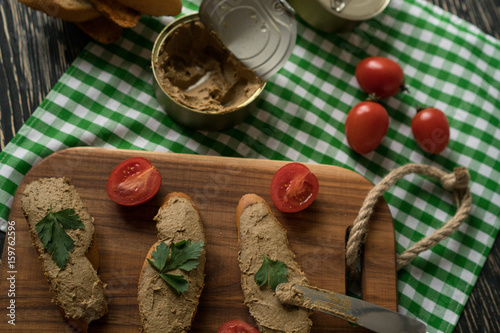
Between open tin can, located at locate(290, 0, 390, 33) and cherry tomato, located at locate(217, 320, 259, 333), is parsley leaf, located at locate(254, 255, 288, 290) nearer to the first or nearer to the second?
cherry tomato, located at locate(217, 320, 259, 333)

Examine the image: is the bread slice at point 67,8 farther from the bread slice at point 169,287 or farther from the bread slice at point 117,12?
the bread slice at point 169,287

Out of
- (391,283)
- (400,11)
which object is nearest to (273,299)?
(391,283)

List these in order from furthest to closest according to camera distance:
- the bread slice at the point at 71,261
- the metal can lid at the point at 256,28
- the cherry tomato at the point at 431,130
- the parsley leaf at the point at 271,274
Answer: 1. the cherry tomato at the point at 431,130
2. the metal can lid at the point at 256,28
3. the parsley leaf at the point at 271,274
4. the bread slice at the point at 71,261

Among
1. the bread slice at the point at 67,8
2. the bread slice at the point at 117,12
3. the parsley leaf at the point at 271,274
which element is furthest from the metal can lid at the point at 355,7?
the parsley leaf at the point at 271,274

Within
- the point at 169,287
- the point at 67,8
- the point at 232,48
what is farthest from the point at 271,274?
the point at 67,8

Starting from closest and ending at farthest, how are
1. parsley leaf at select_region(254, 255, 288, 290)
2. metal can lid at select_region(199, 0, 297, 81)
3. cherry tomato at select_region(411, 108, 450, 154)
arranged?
parsley leaf at select_region(254, 255, 288, 290) → metal can lid at select_region(199, 0, 297, 81) → cherry tomato at select_region(411, 108, 450, 154)

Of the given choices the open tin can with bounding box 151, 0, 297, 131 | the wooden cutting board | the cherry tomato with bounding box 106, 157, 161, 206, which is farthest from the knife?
the open tin can with bounding box 151, 0, 297, 131

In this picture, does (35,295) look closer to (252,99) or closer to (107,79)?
(107,79)
